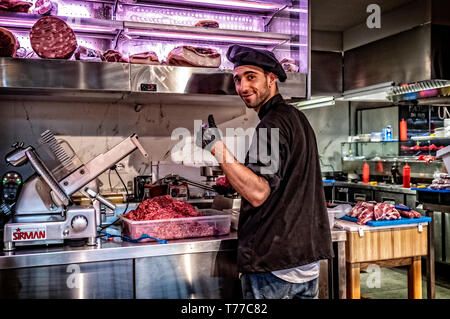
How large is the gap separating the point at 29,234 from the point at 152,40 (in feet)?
6.53

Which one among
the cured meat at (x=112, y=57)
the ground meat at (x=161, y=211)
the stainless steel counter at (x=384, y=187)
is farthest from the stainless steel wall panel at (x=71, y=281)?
the stainless steel counter at (x=384, y=187)

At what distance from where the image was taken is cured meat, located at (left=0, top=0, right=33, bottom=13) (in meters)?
2.85

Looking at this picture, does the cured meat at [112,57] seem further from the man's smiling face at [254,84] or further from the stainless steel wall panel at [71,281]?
the stainless steel wall panel at [71,281]

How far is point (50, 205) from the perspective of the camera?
7.23ft

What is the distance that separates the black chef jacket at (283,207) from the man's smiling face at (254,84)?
0.11 metres

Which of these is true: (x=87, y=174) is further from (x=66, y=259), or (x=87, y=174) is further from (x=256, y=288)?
(x=256, y=288)

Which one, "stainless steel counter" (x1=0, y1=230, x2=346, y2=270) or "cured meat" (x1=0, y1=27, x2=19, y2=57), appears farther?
"cured meat" (x1=0, y1=27, x2=19, y2=57)

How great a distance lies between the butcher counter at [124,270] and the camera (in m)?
1.99

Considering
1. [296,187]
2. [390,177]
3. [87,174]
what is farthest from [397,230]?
[390,177]

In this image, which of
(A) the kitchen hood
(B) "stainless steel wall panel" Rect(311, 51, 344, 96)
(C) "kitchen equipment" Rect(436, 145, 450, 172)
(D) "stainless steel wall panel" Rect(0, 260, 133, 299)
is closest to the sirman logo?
(D) "stainless steel wall panel" Rect(0, 260, 133, 299)

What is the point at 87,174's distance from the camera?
2357mm

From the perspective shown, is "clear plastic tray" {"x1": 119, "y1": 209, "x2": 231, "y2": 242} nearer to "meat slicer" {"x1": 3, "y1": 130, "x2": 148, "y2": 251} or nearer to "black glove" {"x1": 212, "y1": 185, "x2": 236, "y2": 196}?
"meat slicer" {"x1": 3, "y1": 130, "x2": 148, "y2": 251}

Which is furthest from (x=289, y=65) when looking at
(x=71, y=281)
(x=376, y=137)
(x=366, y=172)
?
(x=376, y=137)

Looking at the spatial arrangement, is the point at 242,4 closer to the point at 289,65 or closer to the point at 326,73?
the point at 289,65
